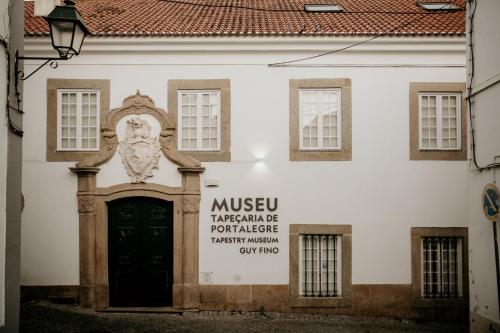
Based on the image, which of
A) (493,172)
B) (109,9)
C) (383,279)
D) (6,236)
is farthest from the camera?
(109,9)

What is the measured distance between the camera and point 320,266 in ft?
36.9

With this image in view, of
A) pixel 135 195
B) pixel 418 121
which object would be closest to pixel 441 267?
pixel 418 121

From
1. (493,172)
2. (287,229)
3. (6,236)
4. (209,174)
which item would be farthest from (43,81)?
(493,172)

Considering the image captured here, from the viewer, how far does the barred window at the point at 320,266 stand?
441 inches

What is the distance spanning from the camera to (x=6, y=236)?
6773mm

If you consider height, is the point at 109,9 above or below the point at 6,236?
above

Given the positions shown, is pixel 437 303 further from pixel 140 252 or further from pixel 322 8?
pixel 322 8

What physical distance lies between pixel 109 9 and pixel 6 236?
8098mm

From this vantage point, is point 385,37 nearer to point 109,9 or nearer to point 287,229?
point 287,229

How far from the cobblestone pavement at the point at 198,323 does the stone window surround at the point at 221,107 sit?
11.3ft

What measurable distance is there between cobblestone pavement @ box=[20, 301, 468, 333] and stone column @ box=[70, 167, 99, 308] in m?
0.38

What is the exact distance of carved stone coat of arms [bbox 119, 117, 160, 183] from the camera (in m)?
11.1

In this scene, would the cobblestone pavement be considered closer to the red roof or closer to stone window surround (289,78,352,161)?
stone window surround (289,78,352,161)

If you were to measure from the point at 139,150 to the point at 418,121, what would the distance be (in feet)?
20.5
